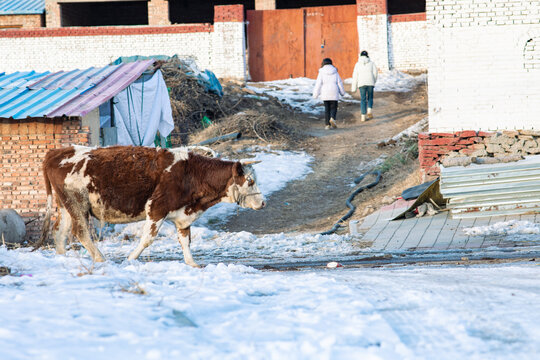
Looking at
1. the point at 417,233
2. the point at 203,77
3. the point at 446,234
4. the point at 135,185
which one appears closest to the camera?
the point at 135,185

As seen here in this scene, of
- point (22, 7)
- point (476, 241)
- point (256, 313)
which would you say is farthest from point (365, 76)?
point (256, 313)

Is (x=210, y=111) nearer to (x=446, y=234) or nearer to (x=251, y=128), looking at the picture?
(x=251, y=128)

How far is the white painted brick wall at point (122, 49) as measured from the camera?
25578mm

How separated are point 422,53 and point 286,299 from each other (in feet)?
72.9

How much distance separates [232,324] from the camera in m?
4.20

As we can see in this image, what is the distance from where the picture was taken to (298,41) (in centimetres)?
2647

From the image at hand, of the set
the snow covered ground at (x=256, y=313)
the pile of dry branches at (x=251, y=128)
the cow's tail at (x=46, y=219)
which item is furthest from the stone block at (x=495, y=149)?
the pile of dry branches at (x=251, y=128)

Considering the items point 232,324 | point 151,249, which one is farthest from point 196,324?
point 151,249

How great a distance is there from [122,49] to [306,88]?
23.0 feet

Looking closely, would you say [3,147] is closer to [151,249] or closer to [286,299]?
[151,249]

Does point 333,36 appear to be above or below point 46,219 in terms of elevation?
above

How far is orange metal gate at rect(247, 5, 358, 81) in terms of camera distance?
86.1 ft

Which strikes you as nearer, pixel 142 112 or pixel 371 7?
pixel 142 112

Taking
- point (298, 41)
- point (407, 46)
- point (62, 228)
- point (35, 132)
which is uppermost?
point (298, 41)
